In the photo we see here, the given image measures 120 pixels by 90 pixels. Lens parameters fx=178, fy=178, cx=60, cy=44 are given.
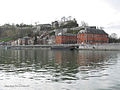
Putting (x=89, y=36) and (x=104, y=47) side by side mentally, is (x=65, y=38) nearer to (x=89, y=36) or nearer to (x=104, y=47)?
(x=89, y=36)

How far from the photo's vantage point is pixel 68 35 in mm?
163625

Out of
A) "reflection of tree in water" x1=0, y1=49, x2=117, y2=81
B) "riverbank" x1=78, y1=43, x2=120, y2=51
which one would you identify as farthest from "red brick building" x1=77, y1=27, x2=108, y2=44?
"reflection of tree in water" x1=0, y1=49, x2=117, y2=81

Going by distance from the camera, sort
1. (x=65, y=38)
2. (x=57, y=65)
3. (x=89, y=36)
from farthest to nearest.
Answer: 1. (x=65, y=38)
2. (x=89, y=36)
3. (x=57, y=65)

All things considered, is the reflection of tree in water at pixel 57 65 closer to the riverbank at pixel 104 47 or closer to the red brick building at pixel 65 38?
the riverbank at pixel 104 47

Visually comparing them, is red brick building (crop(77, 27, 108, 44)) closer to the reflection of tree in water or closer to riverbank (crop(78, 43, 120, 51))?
riverbank (crop(78, 43, 120, 51))

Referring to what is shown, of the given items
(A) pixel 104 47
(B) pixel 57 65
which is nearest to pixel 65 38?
(A) pixel 104 47

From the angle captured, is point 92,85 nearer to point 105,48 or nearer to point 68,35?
point 105,48

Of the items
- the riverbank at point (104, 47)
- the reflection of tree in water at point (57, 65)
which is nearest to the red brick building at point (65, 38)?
the riverbank at point (104, 47)

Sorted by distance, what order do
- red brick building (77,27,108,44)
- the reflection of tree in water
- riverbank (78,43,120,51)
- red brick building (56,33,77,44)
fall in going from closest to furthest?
the reflection of tree in water
riverbank (78,43,120,51)
red brick building (77,27,108,44)
red brick building (56,33,77,44)

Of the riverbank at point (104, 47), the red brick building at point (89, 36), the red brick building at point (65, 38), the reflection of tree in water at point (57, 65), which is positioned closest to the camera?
the reflection of tree in water at point (57, 65)

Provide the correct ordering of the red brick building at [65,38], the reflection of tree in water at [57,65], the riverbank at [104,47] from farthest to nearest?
the red brick building at [65,38] < the riverbank at [104,47] < the reflection of tree in water at [57,65]

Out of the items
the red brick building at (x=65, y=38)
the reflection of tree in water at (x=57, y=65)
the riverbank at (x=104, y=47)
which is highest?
the red brick building at (x=65, y=38)

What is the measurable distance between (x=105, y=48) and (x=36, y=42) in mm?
107873

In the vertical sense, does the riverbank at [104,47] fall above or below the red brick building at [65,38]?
below
